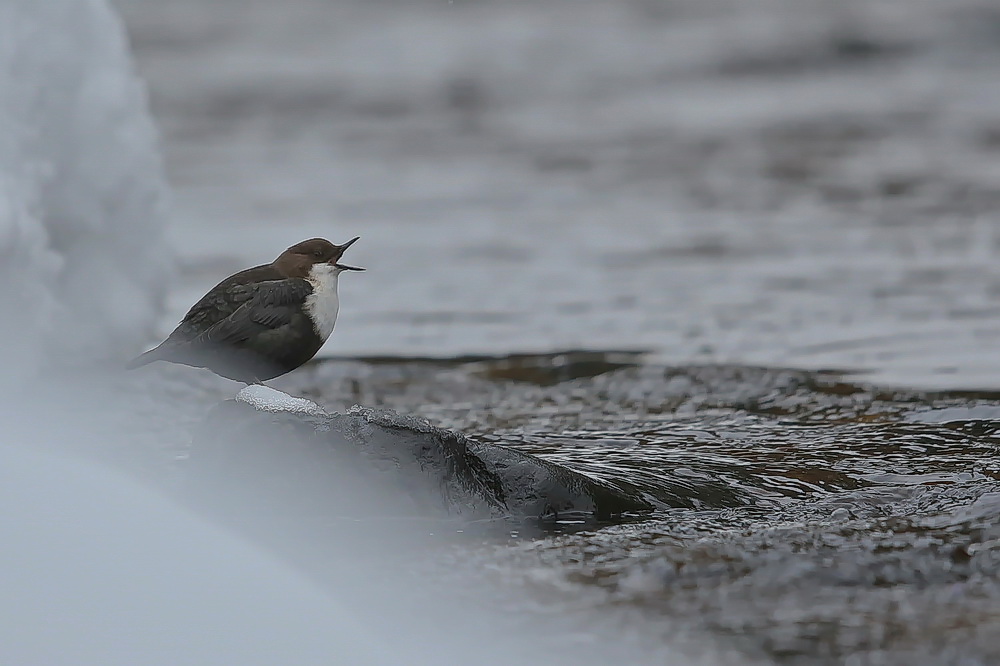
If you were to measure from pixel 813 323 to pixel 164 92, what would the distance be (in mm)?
9958

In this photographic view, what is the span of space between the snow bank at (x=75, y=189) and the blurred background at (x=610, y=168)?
1929mm

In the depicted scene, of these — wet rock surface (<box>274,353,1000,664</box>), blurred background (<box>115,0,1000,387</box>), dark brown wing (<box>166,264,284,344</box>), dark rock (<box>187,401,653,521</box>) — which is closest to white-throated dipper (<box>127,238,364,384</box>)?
dark brown wing (<box>166,264,284,344</box>)

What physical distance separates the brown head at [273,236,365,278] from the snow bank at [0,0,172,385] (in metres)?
0.54

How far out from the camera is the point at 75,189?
3805 millimetres

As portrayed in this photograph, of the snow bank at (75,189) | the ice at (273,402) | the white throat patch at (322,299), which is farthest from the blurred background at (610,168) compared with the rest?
the ice at (273,402)

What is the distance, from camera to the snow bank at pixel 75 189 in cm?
357

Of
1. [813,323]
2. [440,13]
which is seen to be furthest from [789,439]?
[440,13]

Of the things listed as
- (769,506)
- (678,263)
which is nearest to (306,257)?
(769,506)

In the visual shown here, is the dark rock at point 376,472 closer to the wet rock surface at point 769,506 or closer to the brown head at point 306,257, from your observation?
the wet rock surface at point 769,506

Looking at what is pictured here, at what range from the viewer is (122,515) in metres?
2.22

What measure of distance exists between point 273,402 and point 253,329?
0.23 m

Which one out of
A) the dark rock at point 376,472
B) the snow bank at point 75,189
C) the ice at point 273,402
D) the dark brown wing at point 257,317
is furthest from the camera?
the snow bank at point 75,189

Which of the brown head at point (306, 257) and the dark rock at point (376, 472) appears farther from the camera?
the brown head at point (306, 257)

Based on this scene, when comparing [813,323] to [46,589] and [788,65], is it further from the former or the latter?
[788,65]
